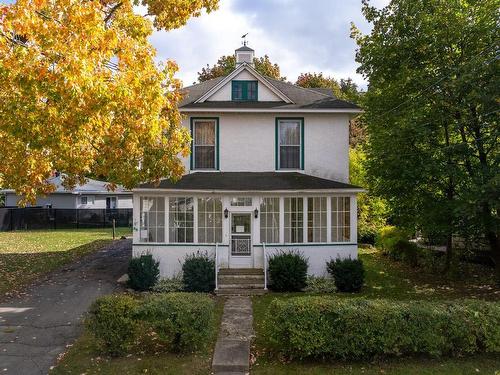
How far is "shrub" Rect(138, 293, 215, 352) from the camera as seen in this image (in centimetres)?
831

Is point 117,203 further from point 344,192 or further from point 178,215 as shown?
point 344,192

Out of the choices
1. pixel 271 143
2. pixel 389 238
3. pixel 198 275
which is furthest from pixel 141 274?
pixel 389 238

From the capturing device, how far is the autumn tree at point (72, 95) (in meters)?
7.36

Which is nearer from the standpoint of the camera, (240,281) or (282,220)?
(240,281)

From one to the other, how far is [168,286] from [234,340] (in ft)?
19.1

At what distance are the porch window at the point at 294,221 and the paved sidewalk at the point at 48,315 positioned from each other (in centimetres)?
645

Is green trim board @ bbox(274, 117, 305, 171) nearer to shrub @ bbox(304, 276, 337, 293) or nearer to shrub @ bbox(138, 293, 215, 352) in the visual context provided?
shrub @ bbox(304, 276, 337, 293)

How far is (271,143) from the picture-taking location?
56.0 ft

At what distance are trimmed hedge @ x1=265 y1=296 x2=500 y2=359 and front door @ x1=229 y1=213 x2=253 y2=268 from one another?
7.74 meters

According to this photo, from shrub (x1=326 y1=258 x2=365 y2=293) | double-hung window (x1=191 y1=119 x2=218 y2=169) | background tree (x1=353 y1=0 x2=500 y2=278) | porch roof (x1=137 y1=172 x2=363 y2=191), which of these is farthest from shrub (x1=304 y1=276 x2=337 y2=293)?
double-hung window (x1=191 y1=119 x2=218 y2=169)

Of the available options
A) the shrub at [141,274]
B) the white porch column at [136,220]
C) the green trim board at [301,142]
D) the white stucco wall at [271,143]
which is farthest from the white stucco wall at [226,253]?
the green trim board at [301,142]

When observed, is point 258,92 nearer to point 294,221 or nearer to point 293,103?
point 293,103

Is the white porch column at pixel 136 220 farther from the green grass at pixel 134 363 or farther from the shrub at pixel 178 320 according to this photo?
the shrub at pixel 178 320

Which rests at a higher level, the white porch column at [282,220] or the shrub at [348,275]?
the white porch column at [282,220]
